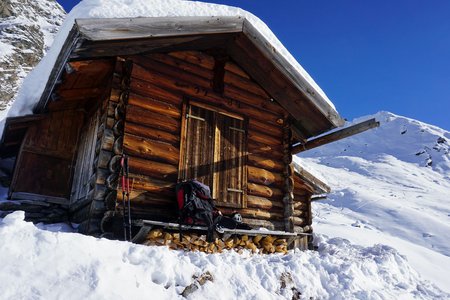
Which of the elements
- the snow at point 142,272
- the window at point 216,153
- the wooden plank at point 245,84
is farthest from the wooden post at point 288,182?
the snow at point 142,272

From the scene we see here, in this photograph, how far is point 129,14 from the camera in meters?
6.31

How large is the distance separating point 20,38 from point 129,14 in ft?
196

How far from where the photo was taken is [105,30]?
5875 millimetres

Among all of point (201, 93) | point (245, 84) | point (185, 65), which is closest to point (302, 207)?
point (245, 84)

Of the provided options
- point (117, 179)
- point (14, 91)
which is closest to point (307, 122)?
point (117, 179)

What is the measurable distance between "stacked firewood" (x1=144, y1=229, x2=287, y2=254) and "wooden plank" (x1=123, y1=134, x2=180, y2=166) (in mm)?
1595

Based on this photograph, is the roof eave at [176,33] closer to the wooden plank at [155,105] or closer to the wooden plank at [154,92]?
the wooden plank at [154,92]

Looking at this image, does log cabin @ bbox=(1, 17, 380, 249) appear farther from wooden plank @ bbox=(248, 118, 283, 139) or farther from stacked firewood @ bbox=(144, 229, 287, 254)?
stacked firewood @ bbox=(144, 229, 287, 254)

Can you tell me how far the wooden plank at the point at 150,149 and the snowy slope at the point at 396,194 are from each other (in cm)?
820

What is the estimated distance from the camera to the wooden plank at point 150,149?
6.81m

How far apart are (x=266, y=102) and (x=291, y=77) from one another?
1.18 metres

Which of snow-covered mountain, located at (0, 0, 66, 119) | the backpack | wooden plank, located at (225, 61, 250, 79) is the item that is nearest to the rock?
the backpack

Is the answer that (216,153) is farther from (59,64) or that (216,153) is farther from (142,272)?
(142,272)

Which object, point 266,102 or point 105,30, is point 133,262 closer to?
point 105,30
